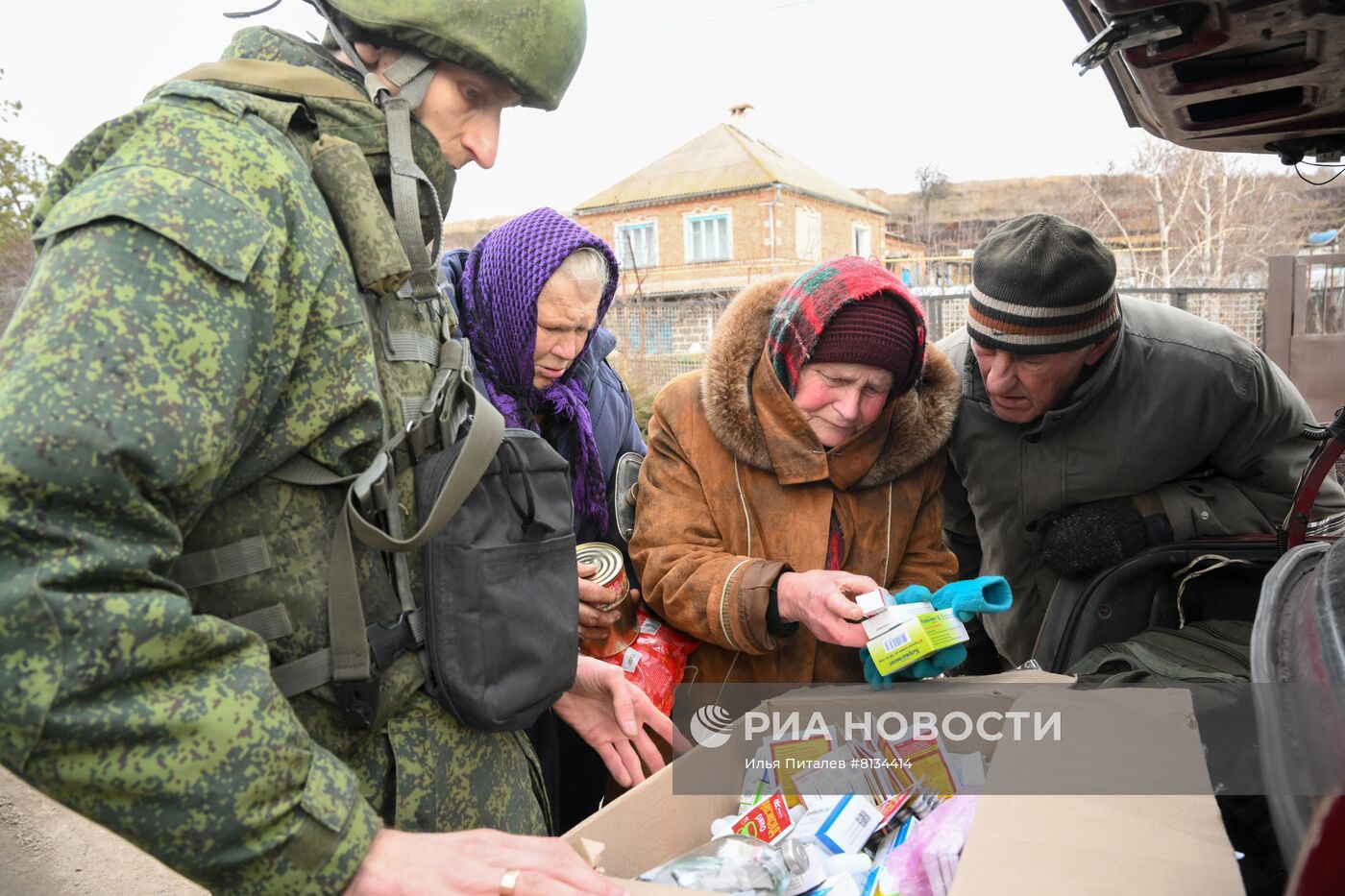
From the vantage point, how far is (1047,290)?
2.59m

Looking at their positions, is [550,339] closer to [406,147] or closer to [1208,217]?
[406,147]

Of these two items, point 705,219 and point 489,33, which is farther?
point 705,219

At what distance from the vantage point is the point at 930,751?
1.90 m

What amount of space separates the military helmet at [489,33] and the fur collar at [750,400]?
1.08 meters

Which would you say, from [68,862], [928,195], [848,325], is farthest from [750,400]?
[928,195]

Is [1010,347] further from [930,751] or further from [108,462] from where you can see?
[108,462]

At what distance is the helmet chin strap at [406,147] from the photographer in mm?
1350

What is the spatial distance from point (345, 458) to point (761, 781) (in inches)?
45.5

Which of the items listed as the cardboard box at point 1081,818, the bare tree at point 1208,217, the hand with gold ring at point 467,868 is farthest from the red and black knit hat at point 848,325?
the bare tree at point 1208,217

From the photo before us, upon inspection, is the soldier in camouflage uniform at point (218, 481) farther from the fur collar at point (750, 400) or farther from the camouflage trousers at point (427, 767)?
the fur collar at point (750, 400)

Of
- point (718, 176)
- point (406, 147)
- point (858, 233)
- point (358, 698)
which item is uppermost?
point (406, 147)

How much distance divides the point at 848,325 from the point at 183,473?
1742 millimetres

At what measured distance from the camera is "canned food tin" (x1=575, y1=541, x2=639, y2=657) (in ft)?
7.34

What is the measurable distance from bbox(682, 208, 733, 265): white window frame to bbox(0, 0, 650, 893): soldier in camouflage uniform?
30272 mm
